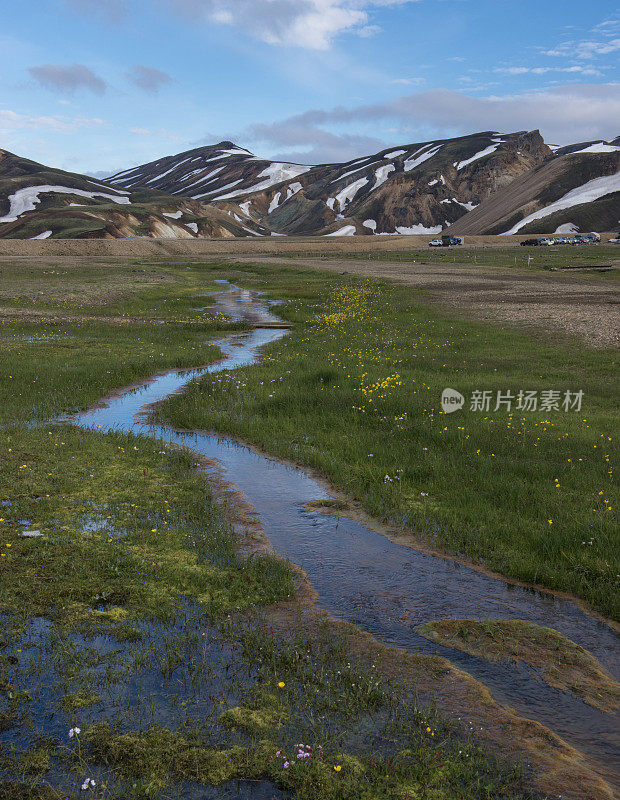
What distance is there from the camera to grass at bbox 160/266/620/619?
11023 millimetres

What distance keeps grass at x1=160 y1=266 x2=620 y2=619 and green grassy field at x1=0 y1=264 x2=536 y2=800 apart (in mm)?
3774

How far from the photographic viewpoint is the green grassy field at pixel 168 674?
5910 mm

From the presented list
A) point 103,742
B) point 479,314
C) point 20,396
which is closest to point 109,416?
point 20,396

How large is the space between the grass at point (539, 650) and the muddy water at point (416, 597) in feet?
0.53

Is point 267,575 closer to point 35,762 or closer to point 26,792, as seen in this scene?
point 35,762

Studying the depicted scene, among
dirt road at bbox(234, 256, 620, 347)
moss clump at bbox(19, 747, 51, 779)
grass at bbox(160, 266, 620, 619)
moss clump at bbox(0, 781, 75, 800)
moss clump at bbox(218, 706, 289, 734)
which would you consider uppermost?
dirt road at bbox(234, 256, 620, 347)

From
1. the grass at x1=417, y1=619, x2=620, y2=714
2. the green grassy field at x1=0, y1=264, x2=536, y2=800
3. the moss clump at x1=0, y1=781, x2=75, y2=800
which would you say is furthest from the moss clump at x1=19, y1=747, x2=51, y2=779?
the grass at x1=417, y1=619, x2=620, y2=714

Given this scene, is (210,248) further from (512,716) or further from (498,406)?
(512,716)

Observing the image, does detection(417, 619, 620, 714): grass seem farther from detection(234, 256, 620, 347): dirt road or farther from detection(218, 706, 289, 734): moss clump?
detection(234, 256, 620, 347): dirt road

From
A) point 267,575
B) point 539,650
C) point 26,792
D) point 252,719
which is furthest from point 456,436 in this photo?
point 26,792

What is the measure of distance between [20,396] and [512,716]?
18.7 meters

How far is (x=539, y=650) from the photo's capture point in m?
8.12

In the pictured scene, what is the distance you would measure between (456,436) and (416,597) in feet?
24.0

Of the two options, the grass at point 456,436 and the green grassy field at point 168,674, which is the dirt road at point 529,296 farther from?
the green grassy field at point 168,674
